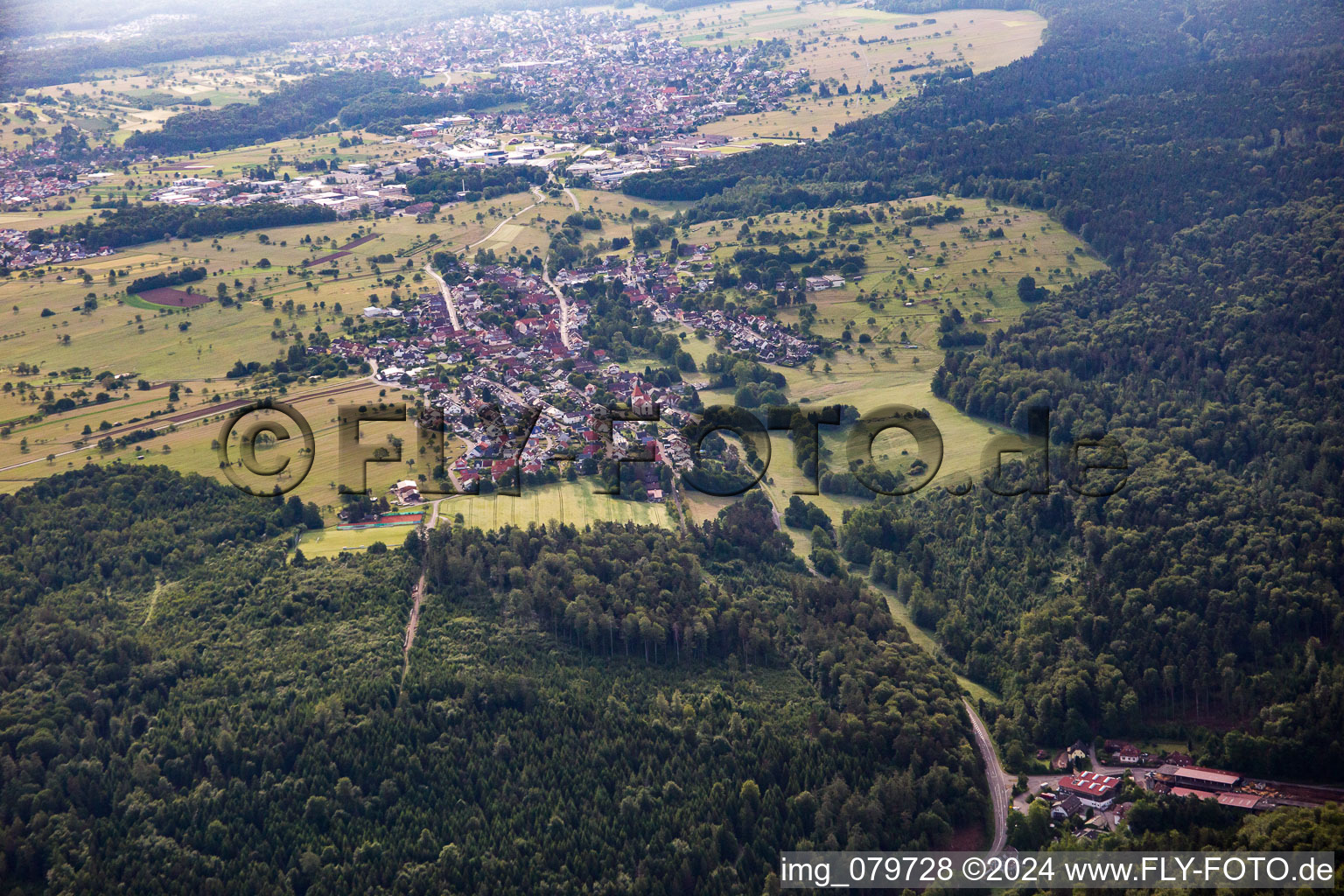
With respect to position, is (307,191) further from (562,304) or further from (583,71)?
(583,71)

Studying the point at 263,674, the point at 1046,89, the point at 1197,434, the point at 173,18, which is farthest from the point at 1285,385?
the point at 173,18

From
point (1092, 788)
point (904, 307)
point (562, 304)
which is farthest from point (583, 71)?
point (1092, 788)

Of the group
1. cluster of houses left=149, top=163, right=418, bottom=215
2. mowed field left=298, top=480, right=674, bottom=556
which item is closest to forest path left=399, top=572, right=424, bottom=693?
mowed field left=298, top=480, right=674, bottom=556

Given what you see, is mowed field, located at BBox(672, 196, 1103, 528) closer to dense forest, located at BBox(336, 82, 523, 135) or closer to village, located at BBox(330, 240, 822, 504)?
village, located at BBox(330, 240, 822, 504)

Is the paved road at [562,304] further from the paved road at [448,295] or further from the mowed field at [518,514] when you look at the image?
the mowed field at [518,514]

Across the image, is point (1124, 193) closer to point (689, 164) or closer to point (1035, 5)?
point (689, 164)

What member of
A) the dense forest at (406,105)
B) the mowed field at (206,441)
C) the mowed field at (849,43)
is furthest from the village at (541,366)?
the dense forest at (406,105)
